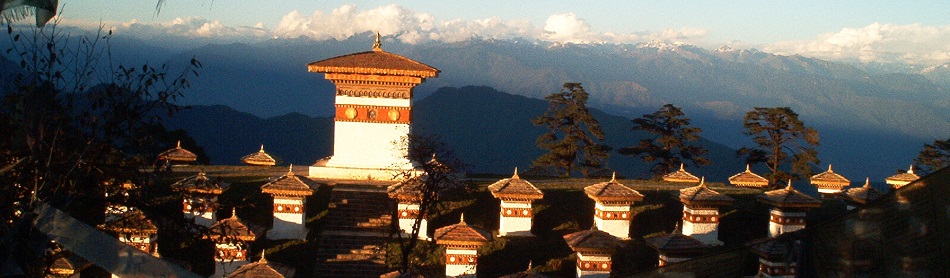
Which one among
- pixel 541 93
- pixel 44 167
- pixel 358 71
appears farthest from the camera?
pixel 541 93

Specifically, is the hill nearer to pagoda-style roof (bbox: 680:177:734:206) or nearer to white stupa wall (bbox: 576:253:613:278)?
pagoda-style roof (bbox: 680:177:734:206)

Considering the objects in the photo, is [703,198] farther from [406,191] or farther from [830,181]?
[830,181]

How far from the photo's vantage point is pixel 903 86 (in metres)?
197

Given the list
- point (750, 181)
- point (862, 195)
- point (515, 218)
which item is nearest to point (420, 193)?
point (515, 218)

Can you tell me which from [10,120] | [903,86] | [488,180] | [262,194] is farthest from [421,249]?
[903,86]

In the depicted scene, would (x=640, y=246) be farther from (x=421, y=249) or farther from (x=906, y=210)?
(x=906, y=210)

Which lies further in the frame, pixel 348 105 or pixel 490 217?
pixel 348 105

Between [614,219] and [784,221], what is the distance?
13.4 feet

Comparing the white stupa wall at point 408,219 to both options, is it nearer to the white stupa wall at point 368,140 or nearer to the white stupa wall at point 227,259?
the white stupa wall at point 227,259

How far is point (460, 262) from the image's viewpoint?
15.2 metres

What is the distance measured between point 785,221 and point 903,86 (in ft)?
677

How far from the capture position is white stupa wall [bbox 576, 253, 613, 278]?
50.1 feet

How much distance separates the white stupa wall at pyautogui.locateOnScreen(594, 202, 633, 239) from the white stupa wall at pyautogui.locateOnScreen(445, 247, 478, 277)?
3.60 m

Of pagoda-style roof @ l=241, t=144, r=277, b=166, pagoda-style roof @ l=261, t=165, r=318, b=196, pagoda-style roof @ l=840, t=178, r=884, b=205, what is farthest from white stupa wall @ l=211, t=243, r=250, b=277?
pagoda-style roof @ l=840, t=178, r=884, b=205
